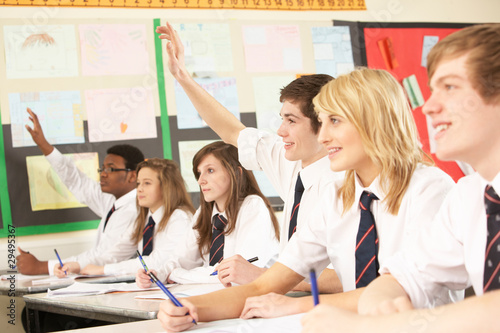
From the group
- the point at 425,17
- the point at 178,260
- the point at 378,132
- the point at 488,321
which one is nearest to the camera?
the point at 488,321

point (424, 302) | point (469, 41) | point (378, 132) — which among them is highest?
point (469, 41)

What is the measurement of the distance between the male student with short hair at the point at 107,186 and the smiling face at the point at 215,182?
3.74 ft

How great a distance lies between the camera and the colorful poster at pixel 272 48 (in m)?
4.24

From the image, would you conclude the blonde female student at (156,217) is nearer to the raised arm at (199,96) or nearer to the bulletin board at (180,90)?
the bulletin board at (180,90)

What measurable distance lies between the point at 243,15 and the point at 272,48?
336mm

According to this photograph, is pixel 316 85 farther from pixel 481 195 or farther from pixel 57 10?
pixel 57 10

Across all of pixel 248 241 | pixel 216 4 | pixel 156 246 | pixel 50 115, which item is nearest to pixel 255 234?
pixel 248 241

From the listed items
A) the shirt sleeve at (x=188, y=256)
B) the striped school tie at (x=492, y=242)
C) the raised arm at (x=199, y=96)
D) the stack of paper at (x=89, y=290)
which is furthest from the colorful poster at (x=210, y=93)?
the striped school tie at (x=492, y=242)

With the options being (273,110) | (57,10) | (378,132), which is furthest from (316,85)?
(57,10)

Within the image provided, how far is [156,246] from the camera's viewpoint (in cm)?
328

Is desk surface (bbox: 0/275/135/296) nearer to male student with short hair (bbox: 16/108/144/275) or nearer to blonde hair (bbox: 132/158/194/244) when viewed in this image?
blonde hair (bbox: 132/158/194/244)

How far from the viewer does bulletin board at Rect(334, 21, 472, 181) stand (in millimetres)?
4473

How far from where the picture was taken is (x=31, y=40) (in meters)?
3.80

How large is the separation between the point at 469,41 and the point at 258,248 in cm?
159
